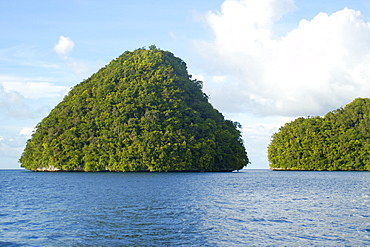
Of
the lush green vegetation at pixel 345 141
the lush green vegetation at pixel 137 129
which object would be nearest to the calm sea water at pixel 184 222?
the lush green vegetation at pixel 137 129

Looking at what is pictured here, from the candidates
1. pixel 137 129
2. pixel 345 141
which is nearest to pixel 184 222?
pixel 137 129

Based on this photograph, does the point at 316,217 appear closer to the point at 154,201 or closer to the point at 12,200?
the point at 154,201

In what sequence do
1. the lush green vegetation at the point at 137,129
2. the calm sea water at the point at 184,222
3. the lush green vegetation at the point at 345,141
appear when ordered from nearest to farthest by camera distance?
the calm sea water at the point at 184,222 → the lush green vegetation at the point at 137,129 → the lush green vegetation at the point at 345,141

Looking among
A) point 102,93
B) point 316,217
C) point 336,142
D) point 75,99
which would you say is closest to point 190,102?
point 102,93

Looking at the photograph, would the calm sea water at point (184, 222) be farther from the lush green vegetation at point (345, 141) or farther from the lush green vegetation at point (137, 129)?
the lush green vegetation at point (345, 141)

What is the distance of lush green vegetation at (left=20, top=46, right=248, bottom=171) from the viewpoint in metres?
144

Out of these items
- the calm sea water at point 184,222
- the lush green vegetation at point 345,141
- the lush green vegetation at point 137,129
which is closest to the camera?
the calm sea water at point 184,222

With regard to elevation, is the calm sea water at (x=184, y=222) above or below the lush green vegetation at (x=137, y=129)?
below

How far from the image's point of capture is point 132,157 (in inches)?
5620

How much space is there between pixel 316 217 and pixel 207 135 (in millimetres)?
118868

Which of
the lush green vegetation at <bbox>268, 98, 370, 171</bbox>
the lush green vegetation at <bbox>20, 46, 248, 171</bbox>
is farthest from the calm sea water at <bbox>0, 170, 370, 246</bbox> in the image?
the lush green vegetation at <bbox>268, 98, 370, 171</bbox>

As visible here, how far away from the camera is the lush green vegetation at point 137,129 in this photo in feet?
471

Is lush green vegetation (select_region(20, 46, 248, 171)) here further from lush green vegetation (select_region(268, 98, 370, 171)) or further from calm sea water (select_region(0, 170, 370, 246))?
calm sea water (select_region(0, 170, 370, 246))

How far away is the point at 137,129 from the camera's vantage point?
494ft
